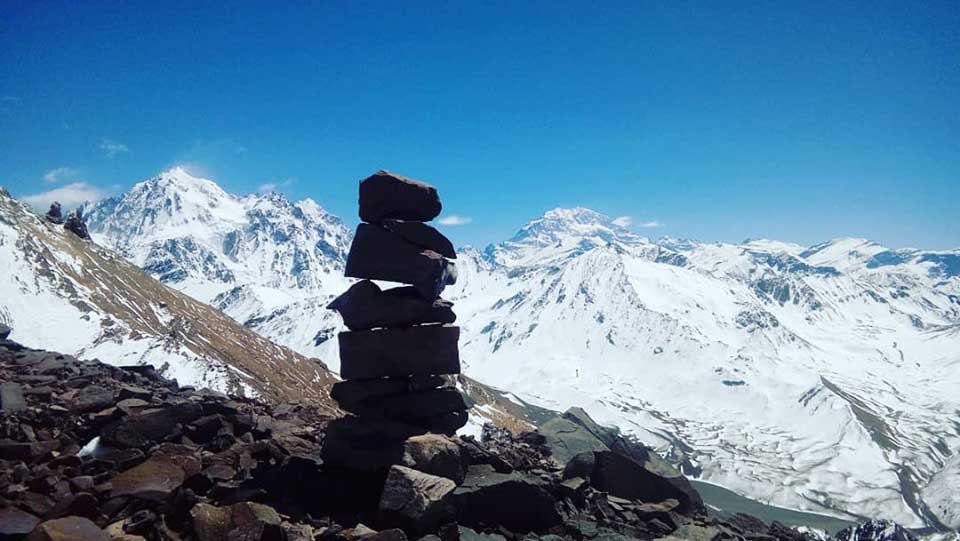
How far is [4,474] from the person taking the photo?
1616cm

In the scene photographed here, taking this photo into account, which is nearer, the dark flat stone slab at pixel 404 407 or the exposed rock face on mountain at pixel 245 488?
the exposed rock face on mountain at pixel 245 488

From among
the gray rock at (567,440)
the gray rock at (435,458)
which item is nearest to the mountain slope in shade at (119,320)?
the gray rock at (567,440)

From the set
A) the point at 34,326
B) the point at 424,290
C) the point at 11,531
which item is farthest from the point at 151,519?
the point at 34,326

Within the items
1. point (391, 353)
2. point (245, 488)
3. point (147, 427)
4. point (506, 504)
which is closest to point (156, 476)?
point (245, 488)

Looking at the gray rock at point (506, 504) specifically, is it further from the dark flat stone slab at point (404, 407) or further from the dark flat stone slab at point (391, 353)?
the dark flat stone slab at point (391, 353)

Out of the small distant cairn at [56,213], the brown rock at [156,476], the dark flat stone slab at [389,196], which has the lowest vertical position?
the brown rock at [156,476]

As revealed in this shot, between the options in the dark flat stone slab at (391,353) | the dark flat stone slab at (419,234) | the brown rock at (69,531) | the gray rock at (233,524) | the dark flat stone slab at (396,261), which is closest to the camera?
the brown rock at (69,531)

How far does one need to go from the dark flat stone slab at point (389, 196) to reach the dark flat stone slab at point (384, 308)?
3219 millimetres

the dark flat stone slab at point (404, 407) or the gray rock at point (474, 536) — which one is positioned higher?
the dark flat stone slab at point (404, 407)

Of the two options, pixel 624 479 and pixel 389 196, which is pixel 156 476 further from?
pixel 624 479

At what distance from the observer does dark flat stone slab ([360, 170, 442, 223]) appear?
79.6 feet

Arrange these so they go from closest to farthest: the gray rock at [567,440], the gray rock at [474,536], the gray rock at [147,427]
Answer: the gray rock at [474,536]
the gray rock at [147,427]
the gray rock at [567,440]

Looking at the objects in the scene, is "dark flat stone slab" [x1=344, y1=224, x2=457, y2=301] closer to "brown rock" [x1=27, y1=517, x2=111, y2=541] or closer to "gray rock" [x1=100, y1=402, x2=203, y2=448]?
"gray rock" [x1=100, y1=402, x2=203, y2=448]

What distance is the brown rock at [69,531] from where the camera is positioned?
1309cm
